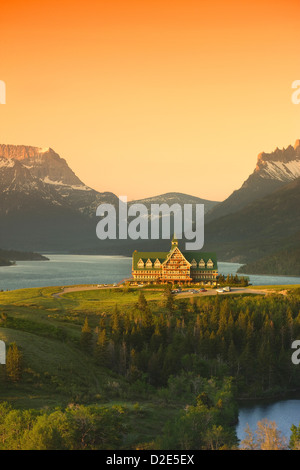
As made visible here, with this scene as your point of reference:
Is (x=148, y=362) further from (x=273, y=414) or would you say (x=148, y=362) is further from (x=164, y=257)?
(x=164, y=257)

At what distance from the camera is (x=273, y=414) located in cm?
9000

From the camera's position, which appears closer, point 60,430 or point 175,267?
point 60,430

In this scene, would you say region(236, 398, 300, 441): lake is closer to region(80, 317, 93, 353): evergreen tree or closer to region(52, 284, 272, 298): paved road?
region(80, 317, 93, 353): evergreen tree

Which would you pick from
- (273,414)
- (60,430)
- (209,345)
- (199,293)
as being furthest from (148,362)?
(199,293)

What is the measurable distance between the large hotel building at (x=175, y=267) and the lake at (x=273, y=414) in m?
81.7

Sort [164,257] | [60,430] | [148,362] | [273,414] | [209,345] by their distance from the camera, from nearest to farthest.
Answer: [60,430], [273,414], [148,362], [209,345], [164,257]

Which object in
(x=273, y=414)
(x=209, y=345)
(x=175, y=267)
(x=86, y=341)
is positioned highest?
(x=175, y=267)

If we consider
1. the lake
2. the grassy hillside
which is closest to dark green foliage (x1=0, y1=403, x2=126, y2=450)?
the grassy hillside

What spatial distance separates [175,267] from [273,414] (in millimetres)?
91487

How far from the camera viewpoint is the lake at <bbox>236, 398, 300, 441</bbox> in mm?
82350

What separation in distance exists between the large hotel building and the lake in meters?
81.7

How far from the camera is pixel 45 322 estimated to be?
111m

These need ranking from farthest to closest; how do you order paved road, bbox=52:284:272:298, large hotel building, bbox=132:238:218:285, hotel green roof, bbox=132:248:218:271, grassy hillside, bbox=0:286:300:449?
hotel green roof, bbox=132:248:218:271, large hotel building, bbox=132:238:218:285, paved road, bbox=52:284:272:298, grassy hillside, bbox=0:286:300:449

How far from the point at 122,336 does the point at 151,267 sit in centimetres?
7546
